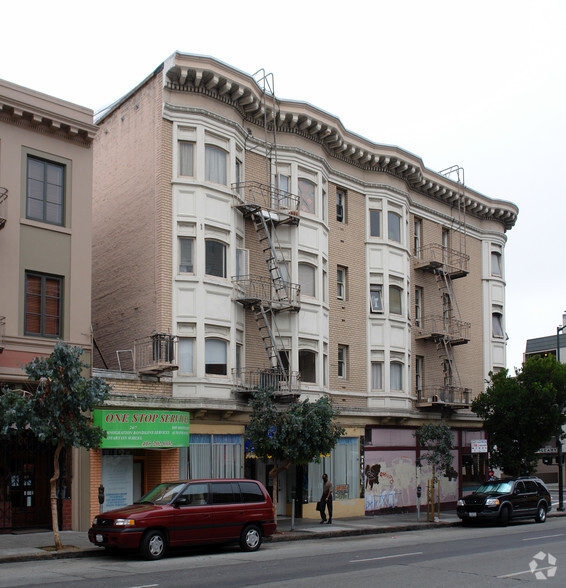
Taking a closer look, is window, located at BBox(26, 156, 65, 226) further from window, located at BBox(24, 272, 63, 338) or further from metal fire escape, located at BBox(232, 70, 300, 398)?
metal fire escape, located at BBox(232, 70, 300, 398)

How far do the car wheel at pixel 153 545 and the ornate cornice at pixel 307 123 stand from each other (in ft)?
47.9

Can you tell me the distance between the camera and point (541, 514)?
1102 inches

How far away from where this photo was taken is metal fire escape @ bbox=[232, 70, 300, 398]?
85.3 ft

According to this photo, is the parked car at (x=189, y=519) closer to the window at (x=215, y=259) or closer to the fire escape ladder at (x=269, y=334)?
the fire escape ladder at (x=269, y=334)

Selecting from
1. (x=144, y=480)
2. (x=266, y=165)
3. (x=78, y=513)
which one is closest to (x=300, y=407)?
(x=144, y=480)

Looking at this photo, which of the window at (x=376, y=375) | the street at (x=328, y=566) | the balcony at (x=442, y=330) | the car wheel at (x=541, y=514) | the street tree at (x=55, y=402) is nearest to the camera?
the street at (x=328, y=566)

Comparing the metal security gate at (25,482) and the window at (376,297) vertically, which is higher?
the window at (376,297)

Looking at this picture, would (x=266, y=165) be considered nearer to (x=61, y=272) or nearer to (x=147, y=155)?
(x=147, y=155)

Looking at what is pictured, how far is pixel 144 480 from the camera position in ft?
78.4

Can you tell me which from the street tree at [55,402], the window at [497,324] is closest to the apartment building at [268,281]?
the window at [497,324]

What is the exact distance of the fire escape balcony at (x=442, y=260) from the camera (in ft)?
115

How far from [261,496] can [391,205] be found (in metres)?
17.1

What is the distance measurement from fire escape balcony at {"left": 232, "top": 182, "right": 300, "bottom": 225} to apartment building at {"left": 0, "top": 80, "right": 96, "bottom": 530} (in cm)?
551

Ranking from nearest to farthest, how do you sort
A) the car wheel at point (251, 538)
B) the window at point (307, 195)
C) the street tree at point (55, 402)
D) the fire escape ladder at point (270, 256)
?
the street tree at point (55, 402) → the car wheel at point (251, 538) → the fire escape ladder at point (270, 256) → the window at point (307, 195)
